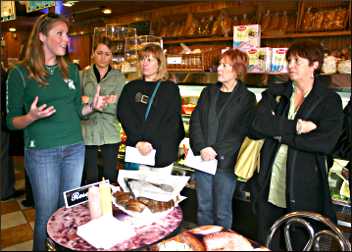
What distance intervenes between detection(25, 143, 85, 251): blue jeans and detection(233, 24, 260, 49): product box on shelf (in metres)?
2.17

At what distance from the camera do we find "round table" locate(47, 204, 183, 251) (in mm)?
1461

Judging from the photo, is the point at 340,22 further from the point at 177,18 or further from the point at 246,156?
the point at 177,18

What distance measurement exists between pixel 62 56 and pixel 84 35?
20.6 ft

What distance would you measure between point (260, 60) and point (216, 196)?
1.40m

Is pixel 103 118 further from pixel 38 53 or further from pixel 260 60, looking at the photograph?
pixel 260 60

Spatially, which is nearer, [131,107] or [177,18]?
[131,107]

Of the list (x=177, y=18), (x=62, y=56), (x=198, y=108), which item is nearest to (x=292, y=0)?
(x=177, y=18)

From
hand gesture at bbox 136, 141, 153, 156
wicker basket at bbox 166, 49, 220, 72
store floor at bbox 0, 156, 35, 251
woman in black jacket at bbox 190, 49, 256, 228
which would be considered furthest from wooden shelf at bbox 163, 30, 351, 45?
store floor at bbox 0, 156, 35, 251

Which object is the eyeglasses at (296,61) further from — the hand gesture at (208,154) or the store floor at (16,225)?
the store floor at (16,225)

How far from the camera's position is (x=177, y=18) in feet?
18.1

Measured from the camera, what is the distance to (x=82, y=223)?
1.67 metres

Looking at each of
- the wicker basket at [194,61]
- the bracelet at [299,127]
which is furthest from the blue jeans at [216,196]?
the wicker basket at [194,61]

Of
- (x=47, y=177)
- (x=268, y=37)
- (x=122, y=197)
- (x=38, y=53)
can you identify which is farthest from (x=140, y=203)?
(x=268, y=37)

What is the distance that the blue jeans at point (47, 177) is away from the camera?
208 cm
